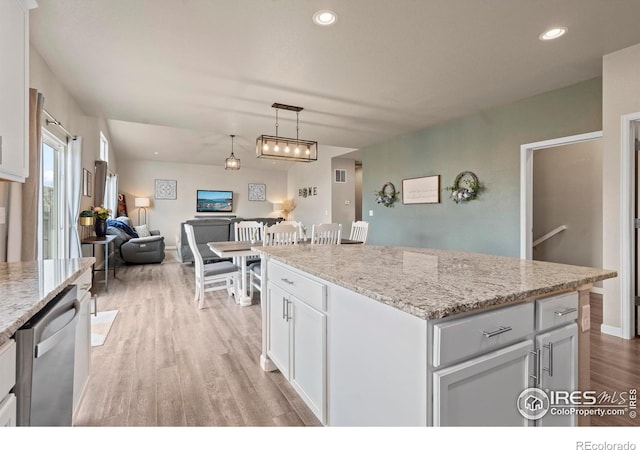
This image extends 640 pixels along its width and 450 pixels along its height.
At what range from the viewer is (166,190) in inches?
376

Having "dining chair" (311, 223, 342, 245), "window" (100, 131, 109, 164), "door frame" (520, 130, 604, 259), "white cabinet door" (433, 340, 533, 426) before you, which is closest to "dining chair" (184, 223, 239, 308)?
→ "dining chair" (311, 223, 342, 245)

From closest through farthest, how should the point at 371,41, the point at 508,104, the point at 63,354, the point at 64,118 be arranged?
the point at 63,354, the point at 371,41, the point at 64,118, the point at 508,104

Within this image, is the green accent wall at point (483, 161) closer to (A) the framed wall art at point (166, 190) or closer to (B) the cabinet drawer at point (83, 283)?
(B) the cabinet drawer at point (83, 283)

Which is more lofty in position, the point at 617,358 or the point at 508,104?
the point at 508,104

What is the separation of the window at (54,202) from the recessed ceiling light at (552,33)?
478cm

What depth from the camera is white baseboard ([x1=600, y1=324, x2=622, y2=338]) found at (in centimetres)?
270

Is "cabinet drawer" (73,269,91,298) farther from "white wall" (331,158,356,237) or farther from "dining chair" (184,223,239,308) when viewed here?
"white wall" (331,158,356,237)

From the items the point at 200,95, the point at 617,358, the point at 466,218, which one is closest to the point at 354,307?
the point at 617,358

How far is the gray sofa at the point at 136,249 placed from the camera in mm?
6160

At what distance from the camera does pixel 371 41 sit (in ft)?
8.03

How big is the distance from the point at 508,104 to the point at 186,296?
4.83 metres

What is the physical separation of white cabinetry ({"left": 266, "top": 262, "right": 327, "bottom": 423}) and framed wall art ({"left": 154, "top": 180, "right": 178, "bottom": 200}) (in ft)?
28.5

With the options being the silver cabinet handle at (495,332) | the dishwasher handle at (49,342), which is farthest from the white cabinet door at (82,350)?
the silver cabinet handle at (495,332)
